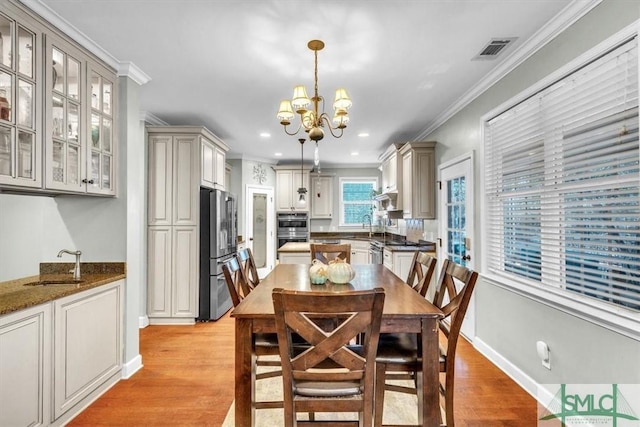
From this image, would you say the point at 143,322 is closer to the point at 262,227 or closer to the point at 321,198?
the point at 262,227

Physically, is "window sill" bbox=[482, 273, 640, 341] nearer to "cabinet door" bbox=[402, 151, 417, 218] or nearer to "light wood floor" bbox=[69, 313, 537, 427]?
"light wood floor" bbox=[69, 313, 537, 427]

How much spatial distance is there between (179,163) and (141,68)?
1.40 m

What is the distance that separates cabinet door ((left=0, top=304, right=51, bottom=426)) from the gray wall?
10.2ft

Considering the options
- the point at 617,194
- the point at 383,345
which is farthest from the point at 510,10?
the point at 383,345

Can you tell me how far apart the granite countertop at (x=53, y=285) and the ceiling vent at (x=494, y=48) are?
331 centimetres

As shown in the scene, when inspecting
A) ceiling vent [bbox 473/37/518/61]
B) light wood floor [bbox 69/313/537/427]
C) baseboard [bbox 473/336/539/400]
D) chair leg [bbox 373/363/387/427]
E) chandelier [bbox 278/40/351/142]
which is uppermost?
ceiling vent [bbox 473/37/518/61]

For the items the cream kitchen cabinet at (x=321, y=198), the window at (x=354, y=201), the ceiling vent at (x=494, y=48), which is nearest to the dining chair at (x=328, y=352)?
the ceiling vent at (x=494, y=48)

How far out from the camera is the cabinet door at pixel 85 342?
6.57ft

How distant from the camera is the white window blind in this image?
168cm

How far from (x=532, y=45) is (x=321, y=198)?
5250mm

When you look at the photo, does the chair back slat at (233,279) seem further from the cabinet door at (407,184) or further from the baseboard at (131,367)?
the cabinet door at (407,184)

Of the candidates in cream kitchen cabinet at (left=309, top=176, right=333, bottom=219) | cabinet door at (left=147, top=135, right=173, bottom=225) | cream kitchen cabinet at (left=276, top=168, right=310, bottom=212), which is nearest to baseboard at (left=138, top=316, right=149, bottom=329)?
cabinet door at (left=147, top=135, right=173, bottom=225)

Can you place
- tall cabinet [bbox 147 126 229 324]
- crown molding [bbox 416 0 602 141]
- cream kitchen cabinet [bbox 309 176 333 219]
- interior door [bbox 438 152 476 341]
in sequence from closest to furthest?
crown molding [bbox 416 0 602 141], interior door [bbox 438 152 476 341], tall cabinet [bbox 147 126 229 324], cream kitchen cabinet [bbox 309 176 333 219]

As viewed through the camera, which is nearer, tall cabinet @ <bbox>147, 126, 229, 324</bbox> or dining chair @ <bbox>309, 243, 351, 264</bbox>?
dining chair @ <bbox>309, 243, 351, 264</bbox>
